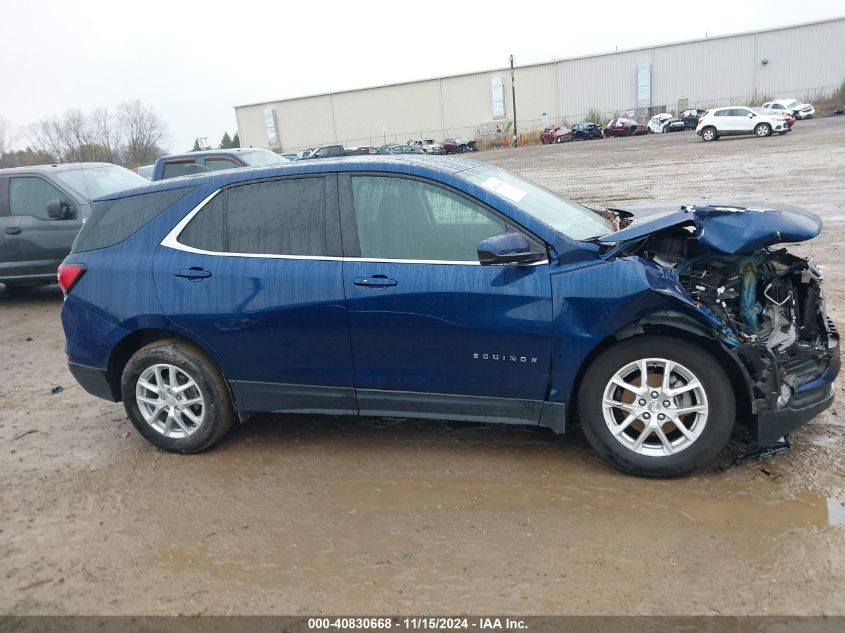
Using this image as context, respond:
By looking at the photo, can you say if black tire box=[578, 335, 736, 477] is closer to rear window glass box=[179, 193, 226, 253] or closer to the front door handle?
the front door handle

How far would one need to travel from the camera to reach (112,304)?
4422 millimetres

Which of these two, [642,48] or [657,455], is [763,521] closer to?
[657,455]

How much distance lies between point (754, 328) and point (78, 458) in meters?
4.29

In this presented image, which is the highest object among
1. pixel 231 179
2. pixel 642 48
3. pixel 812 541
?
pixel 642 48

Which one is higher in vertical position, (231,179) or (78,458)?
(231,179)

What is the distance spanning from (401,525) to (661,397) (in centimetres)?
150

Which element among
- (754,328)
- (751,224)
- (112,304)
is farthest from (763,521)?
(112,304)

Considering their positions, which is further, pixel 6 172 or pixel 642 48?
pixel 642 48

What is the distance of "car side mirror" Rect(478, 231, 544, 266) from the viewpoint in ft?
11.8

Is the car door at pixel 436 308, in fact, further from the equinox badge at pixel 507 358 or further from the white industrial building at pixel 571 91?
the white industrial building at pixel 571 91

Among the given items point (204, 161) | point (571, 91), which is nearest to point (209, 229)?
point (204, 161)

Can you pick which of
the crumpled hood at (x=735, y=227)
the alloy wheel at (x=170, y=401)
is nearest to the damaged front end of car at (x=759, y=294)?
the crumpled hood at (x=735, y=227)

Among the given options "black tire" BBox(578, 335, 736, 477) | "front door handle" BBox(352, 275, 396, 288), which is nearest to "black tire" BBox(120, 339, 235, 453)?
"front door handle" BBox(352, 275, 396, 288)

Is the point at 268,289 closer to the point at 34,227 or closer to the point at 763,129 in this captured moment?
the point at 34,227
